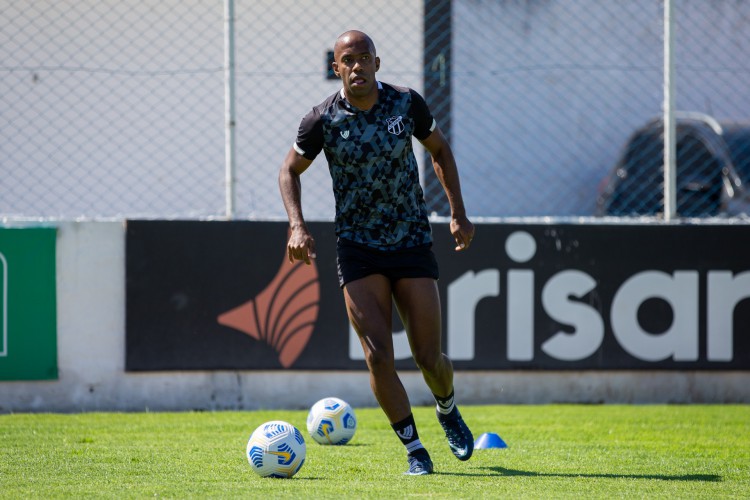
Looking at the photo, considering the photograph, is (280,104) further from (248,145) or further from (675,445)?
(675,445)

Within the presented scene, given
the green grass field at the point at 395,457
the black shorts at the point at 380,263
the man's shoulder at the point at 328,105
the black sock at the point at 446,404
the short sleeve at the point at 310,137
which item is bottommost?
the green grass field at the point at 395,457

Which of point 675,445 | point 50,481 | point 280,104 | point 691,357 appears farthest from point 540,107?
point 50,481

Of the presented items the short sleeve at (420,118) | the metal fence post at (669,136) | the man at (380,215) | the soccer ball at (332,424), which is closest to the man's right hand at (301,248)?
the man at (380,215)

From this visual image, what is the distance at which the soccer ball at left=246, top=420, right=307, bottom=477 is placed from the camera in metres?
5.43

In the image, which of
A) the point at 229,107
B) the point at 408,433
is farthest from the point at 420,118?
the point at 229,107

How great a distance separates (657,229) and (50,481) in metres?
5.43

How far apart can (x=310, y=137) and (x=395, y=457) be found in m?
1.87

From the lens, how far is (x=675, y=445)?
6.84 m

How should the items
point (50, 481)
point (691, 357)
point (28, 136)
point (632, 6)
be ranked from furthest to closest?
point (632, 6)
point (28, 136)
point (691, 357)
point (50, 481)

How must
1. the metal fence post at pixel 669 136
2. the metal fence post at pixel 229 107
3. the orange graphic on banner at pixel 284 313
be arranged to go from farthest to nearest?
1. the metal fence post at pixel 669 136
2. the metal fence post at pixel 229 107
3. the orange graphic on banner at pixel 284 313

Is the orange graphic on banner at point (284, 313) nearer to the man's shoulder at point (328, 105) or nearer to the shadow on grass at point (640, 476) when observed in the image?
the man's shoulder at point (328, 105)

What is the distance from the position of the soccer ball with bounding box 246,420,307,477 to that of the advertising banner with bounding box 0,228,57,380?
143 inches

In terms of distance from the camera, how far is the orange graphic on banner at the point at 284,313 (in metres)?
8.74

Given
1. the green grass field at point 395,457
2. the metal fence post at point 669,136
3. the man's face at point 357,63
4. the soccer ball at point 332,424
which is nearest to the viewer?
the green grass field at point 395,457
